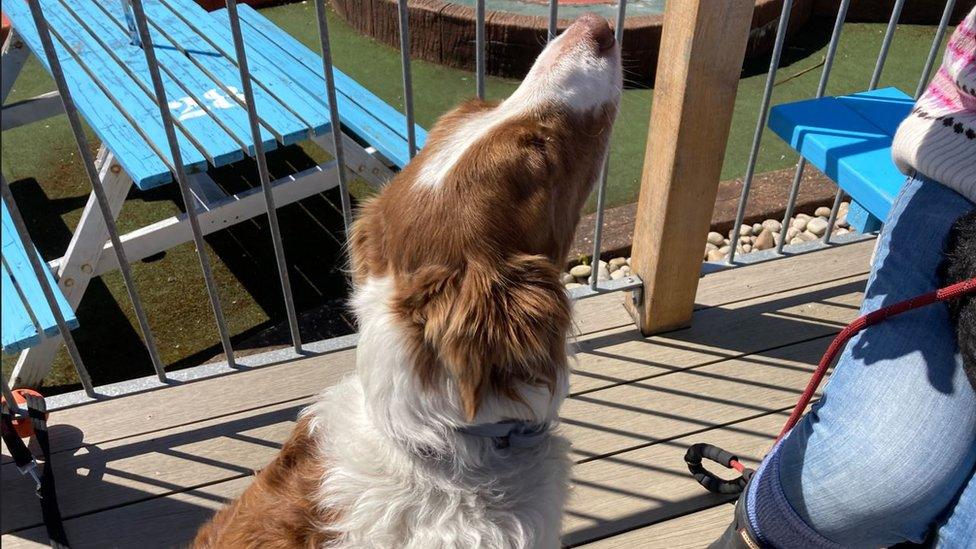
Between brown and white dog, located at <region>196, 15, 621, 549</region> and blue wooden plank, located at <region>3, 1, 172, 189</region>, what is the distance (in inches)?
75.0

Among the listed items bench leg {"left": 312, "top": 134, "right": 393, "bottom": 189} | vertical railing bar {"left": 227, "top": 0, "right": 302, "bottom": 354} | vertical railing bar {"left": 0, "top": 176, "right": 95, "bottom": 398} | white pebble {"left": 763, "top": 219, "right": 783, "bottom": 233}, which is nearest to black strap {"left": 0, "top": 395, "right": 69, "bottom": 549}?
vertical railing bar {"left": 0, "top": 176, "right": 95, "bottom": 398}

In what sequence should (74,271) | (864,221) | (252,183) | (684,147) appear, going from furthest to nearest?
(252,183)
(74,271)
(864,221)
(684,147)

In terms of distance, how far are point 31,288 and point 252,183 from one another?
70.1 inches

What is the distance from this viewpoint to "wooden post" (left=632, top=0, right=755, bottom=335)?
2154 millimetres

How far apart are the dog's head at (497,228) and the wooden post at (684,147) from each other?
35 cm

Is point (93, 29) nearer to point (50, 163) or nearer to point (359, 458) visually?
point (50, 163)

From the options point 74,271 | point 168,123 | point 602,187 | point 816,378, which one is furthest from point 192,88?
point 816,378

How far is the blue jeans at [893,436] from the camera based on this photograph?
5.03 ft

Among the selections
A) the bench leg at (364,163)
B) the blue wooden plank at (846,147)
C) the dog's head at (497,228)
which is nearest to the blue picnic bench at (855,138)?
the blue wooden plank at (846,147)

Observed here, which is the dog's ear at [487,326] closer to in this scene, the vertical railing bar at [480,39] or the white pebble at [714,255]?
the vertical railing bar at [480,39]

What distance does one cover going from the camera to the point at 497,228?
160 centimetres

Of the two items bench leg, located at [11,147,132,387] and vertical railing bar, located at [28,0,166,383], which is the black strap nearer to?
vertical railing bar, located at [28,0,166,383]

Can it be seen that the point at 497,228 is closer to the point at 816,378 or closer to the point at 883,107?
the point at 816,378

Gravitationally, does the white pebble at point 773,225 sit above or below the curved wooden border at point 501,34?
below
